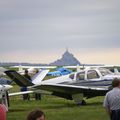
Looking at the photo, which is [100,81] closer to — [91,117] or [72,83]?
[72,83]

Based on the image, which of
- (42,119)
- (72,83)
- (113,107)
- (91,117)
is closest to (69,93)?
(72,83)

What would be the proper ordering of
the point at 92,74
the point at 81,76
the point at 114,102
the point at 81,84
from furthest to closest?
1. the point at 81,84
2. the point at 81,76
3. the point at 92,74
4. the point at 114,102

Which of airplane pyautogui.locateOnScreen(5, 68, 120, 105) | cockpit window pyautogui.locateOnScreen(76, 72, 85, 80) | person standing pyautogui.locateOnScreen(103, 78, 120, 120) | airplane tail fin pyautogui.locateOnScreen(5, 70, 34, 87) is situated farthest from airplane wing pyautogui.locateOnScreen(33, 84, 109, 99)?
person standing pyautogui.locateOnScreen(103, 78, 120, 120)

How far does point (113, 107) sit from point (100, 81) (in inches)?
497

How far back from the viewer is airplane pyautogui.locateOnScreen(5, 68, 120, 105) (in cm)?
2289

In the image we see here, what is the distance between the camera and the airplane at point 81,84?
22891 mm

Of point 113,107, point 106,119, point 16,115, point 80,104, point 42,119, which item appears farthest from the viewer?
point 80,104

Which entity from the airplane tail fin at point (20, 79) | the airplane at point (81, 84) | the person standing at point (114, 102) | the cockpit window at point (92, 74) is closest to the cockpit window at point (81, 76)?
the airplane at point (81, 84)

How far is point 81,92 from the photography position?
916 inches

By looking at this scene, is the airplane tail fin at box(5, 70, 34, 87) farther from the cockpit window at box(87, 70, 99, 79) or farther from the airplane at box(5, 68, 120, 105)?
the cockpit window at box(87, 70, 99, 79)

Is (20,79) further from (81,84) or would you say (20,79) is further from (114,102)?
(114,102)

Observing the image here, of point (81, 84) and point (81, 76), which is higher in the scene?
point (81, 76)

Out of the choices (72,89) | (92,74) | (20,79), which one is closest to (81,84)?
(72,89)

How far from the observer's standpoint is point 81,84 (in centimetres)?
2334
